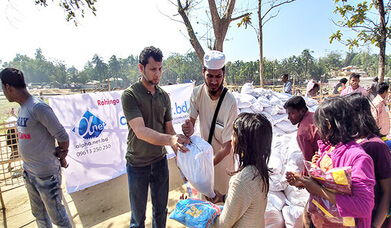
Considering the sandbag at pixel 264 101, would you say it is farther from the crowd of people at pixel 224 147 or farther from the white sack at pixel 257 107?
the crowd of people at pixel 224 147

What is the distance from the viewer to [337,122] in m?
1.17

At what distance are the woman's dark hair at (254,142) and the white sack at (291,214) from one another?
1.36 meters

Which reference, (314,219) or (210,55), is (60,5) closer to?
(210,55)

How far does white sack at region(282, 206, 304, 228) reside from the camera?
2.10 meters

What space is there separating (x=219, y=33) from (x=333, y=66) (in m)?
64.0

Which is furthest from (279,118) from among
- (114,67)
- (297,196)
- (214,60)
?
(114,67)

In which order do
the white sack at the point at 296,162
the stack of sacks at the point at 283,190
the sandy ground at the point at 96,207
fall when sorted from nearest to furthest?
the stack of sacks at the point at 283,190
the white sack at the point at 296,162
the sandy ground at the point at 96,207

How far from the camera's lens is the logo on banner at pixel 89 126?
10.3 ft

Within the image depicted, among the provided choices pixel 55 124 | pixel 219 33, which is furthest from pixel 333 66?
pixel 55 124

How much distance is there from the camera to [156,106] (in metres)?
1.80

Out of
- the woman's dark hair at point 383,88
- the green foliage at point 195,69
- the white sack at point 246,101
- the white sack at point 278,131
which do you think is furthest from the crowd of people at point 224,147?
the green foliage at point 195,69

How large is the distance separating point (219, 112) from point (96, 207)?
285 centimetres

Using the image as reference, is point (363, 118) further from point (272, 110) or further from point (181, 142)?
point (272, 110)

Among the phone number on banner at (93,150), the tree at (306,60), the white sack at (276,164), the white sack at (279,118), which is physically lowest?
the white sack at (276,164)
